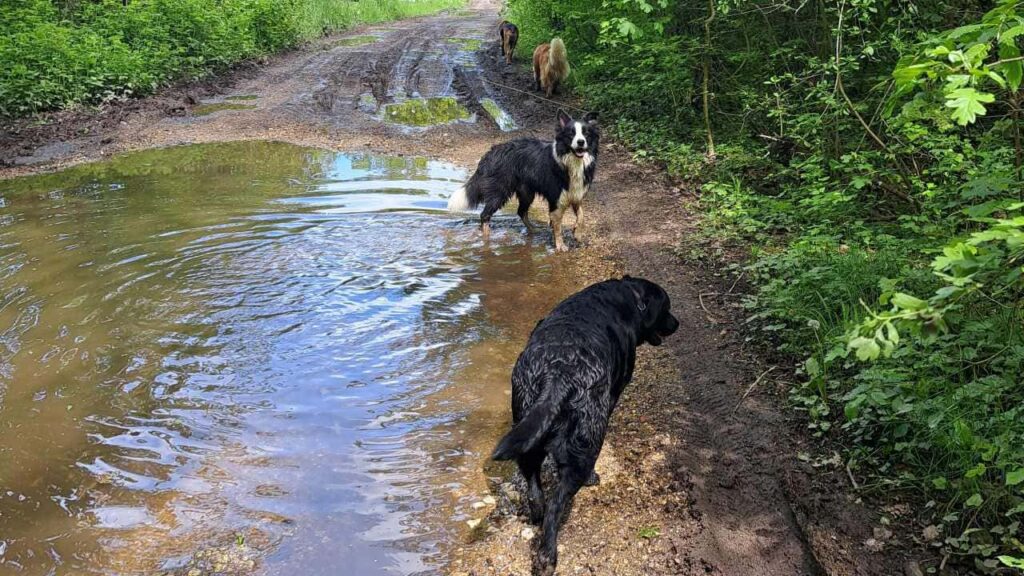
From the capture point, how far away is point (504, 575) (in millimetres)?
3246

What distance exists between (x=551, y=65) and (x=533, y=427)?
13354 millimetres

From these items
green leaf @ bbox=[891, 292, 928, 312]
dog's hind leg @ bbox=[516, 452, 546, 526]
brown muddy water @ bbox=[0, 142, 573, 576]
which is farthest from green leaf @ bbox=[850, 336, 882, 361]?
brown muddy water @ bbox=[0, 142, 573, 576]

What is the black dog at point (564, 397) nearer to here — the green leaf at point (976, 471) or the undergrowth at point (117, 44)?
the green leaf at point (976, 471)

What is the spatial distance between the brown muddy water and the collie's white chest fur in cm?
65

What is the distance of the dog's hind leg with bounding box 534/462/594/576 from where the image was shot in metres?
3.28

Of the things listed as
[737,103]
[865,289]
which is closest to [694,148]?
[737,103]

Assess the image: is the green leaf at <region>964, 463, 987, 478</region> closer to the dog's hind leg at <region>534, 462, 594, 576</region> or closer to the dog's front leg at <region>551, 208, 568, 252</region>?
the dog's hind leg at <region>534, 462, 594, 576</region>

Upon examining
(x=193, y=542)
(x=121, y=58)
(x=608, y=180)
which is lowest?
(x=608, y=180)

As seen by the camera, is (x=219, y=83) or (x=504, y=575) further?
(x=219, y=83)

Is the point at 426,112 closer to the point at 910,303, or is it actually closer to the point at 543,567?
the point at 543,567

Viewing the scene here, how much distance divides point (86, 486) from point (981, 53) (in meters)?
4.64

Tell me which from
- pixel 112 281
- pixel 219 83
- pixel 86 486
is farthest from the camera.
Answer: pixel 219 83

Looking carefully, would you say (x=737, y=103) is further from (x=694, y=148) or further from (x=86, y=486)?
(x=86, y=486)

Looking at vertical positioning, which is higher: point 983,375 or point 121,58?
point 121,58
